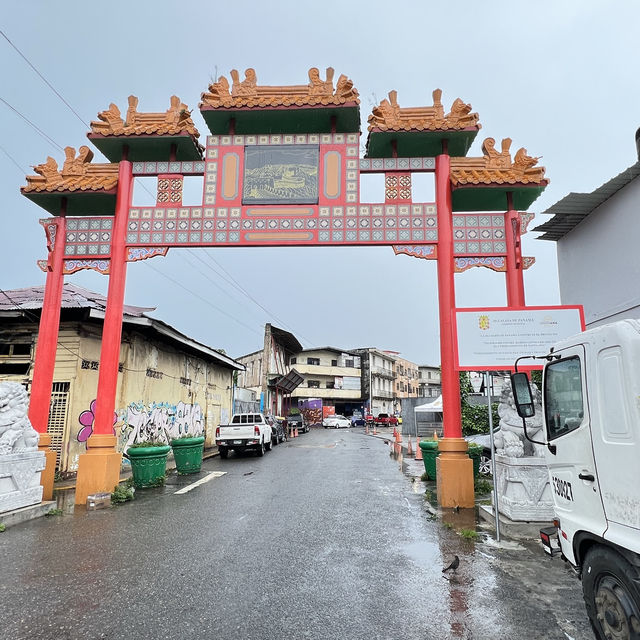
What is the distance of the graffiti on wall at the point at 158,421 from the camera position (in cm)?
1423

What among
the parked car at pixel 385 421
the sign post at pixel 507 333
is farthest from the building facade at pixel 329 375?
the sign post at pixel 507 333

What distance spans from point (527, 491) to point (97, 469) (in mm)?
7968

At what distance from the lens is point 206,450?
2128 cm

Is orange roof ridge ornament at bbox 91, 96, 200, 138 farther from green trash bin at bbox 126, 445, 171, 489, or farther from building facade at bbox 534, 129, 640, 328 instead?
building facade at bbox 534, 129, 640, 328

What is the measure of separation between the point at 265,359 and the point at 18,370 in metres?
24.9

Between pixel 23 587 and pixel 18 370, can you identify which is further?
pixel 18 370

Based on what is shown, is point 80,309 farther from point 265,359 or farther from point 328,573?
point 265,359

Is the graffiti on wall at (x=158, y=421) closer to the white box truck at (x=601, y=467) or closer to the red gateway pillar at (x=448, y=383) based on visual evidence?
the red gateway pillar at (x=448, y=383)

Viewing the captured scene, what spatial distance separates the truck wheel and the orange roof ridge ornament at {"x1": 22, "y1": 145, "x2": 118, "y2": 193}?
1077 cm

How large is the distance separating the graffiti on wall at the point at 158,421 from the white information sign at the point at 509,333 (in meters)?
11.2

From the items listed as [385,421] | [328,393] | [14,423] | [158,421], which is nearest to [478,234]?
[14,423]

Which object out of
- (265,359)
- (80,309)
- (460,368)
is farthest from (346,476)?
(265,359)

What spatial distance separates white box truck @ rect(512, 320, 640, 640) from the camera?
118 inches

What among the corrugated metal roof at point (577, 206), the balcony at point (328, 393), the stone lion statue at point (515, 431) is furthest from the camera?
the balcony at point (328, 393)
